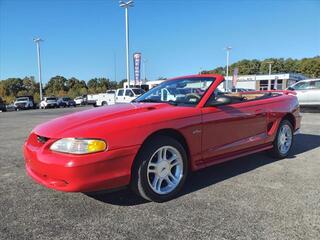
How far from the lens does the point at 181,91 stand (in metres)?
4.75

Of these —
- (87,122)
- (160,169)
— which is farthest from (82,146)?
(160,169)

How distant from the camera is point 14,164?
558cm

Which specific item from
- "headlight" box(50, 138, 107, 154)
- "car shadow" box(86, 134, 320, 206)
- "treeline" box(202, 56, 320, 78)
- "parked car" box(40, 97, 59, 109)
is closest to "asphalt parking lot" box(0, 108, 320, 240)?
"car shadow" box(86, 134, 320, 206)

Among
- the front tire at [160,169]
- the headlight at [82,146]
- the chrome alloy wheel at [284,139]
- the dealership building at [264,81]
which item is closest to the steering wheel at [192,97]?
the front tire at [160,169]

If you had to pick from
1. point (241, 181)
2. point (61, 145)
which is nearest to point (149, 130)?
point (61, 145)

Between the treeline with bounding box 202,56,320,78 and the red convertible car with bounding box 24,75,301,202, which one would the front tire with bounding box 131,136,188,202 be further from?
the treeline with bounding box 202,56,320,78

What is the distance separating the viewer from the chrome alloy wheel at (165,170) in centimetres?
369

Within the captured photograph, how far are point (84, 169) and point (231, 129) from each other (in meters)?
2.16

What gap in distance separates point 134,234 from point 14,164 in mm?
3491

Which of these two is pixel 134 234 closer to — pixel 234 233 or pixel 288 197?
pixel 234 233

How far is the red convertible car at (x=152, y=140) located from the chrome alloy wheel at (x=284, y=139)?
1.85 ft

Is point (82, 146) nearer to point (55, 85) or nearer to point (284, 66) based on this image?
point (55, 85)

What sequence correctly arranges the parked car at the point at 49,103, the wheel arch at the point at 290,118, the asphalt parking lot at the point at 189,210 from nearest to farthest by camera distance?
1. the asphalt parking lot at the point at 189,210
2. the wheel arch at the point at 290,118
3. the parked car at the point at 49,103

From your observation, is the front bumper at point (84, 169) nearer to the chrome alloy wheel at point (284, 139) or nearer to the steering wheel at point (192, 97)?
the steering wheel at point (192, 97)
